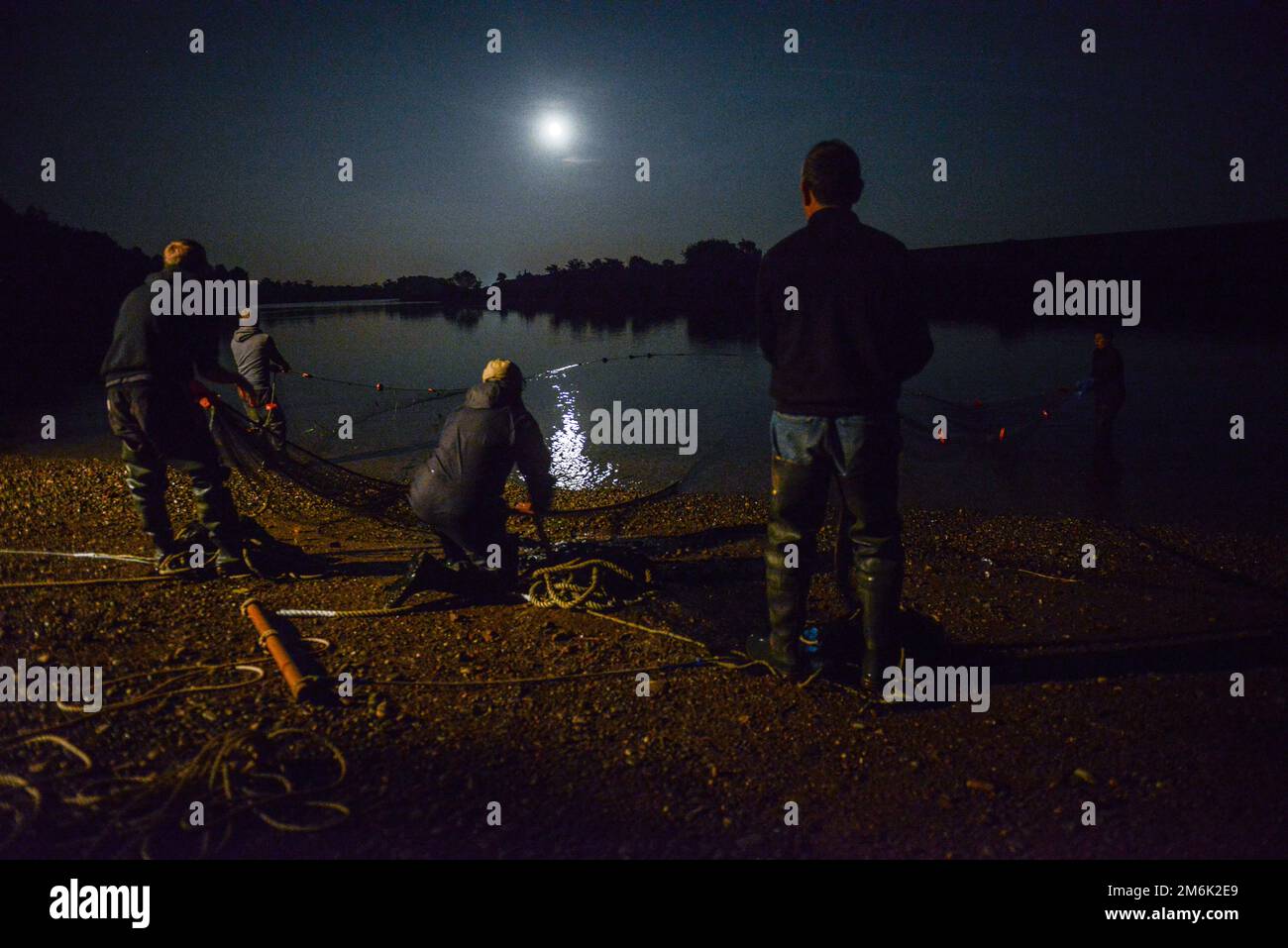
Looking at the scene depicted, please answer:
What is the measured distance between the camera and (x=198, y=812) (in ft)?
11.6

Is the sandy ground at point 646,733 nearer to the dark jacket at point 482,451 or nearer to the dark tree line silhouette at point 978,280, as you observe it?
the dark jacket at point 482,451

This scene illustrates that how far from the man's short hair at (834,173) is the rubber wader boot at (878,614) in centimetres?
192

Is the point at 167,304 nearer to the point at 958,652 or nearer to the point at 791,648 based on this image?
the point at 791,648

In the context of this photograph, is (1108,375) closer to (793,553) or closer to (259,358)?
Result: (793,553)

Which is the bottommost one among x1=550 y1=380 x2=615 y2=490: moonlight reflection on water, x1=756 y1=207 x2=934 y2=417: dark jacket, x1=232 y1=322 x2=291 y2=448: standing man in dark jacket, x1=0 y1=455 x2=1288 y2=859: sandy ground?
x1=0 y1=455 x2=1288 y2=859: sandy ground

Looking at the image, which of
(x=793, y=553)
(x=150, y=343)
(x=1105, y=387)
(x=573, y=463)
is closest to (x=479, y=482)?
(x=793, y=553)

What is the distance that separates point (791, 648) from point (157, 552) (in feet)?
17.3

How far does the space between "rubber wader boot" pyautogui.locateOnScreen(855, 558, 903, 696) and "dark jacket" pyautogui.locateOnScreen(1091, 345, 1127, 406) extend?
436 inches

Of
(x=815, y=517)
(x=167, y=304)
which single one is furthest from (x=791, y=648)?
(x=167, y=304)

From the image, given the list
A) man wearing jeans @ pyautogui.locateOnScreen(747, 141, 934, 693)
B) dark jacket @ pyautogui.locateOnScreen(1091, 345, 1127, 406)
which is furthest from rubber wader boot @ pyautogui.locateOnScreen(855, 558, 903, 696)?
dark jacket @ pyautogui.locateOnScreen(1091, 345, 1127, 406)

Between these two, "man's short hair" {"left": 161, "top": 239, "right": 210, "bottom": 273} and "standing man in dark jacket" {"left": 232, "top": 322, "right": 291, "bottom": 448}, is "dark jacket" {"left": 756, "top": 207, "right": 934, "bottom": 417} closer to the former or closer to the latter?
"man's short hair" {"left": 161, "top": 239, "right": 210, "bottom": 273}

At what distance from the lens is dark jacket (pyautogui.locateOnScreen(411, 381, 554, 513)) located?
236 inches

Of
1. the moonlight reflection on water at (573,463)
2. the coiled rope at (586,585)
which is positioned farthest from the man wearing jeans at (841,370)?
the moonlight reflection on water at (573,463)

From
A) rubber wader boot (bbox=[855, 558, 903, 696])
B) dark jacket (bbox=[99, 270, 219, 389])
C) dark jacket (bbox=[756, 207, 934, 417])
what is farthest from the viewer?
dark jacket (bbox=[99, 270, 219, 389])
